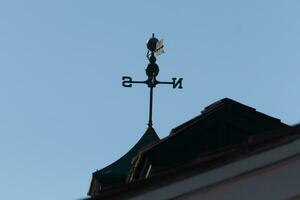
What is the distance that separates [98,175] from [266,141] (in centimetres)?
595

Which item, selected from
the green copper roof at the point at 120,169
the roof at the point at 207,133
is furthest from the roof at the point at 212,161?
the green copper roof at the point at 120,169

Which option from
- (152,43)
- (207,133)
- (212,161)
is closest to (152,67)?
(152,43)

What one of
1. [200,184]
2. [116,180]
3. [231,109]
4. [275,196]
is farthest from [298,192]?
[116,180]

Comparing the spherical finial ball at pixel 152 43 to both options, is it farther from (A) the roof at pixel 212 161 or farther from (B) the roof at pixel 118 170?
(A) the roof at pixel 212 161

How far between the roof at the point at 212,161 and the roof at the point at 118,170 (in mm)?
5220

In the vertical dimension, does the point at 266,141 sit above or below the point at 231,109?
below

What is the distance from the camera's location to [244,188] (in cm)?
775

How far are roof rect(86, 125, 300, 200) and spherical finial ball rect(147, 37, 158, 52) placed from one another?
722cm

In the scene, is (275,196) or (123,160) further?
(123,160)

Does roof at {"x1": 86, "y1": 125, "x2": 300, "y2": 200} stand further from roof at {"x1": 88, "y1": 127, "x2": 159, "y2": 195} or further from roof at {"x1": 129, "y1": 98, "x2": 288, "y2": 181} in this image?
roof at {"x1": 88, "y1": 127, "x2": 159, "y2": 195}

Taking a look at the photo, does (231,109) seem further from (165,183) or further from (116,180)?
(165,183)

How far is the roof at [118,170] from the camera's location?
13.4 meters

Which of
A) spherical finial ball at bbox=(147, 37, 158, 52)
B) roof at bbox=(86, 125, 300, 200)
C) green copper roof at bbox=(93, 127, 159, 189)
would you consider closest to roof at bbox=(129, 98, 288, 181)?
green copper roof at bbox=(93, 127, 159, 189)

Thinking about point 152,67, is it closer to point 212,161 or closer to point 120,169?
point 120,169
